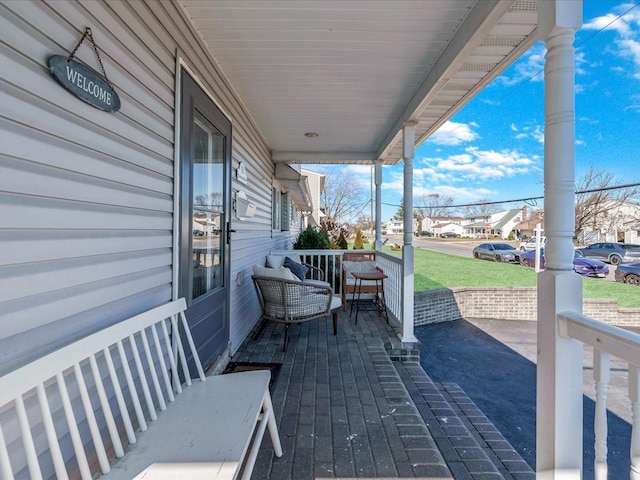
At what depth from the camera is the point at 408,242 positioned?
12.1ft

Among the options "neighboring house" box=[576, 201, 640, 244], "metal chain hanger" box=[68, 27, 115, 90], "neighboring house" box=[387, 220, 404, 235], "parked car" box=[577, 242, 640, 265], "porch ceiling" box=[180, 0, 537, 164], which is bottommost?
"parked car" box=[577, 242, 640, 265]

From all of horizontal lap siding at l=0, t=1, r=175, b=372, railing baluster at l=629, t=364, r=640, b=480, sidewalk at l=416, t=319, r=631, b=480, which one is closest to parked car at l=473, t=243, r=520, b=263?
sidewalk at l=416, t=319, r=631, b=480

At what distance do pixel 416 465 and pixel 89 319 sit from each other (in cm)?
175

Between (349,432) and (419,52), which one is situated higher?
(419,52)

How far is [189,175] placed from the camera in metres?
2.18

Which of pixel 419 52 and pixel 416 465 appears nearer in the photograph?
pixel 416 465

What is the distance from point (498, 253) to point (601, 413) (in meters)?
16.9

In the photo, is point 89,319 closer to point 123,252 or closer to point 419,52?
point 123,252

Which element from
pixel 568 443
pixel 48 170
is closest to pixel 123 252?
pixel 48 170

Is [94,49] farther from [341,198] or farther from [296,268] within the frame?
[341,198]

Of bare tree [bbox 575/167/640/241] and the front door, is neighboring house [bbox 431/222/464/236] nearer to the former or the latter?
bare tree [bbox 575/167/640/241]

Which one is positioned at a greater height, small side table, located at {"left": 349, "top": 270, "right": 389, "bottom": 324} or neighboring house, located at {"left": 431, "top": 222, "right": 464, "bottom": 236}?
neighboring house, located at {"left": 431, "top": 222, "right": 464, "bottom": 236}

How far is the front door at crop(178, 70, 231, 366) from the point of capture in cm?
215

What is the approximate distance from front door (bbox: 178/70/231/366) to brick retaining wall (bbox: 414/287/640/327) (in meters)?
4.64
